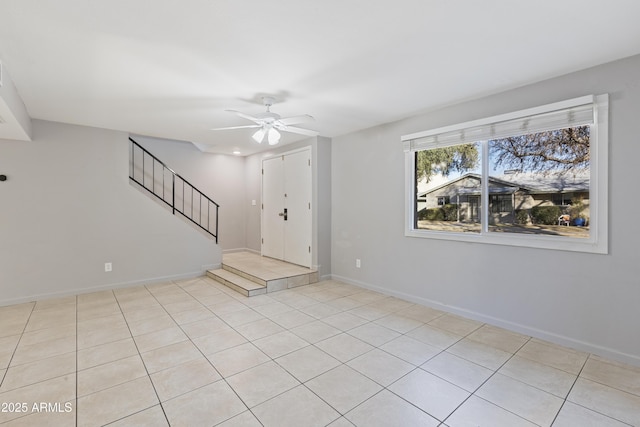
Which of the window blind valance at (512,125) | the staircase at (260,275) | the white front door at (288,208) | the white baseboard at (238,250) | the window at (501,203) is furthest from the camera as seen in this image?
the white baseboard at (238,250)

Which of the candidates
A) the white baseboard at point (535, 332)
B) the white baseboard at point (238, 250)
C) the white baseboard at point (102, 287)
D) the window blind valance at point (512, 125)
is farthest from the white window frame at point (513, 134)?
the white baseboard at point (238, 250)

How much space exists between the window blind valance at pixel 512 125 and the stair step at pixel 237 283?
2.85 metres

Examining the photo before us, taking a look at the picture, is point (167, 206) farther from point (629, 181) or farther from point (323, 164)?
point (629, 181)

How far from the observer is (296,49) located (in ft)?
7.14

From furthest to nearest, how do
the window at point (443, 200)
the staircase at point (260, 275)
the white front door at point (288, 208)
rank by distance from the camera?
the white front door at point (288, 208), the staircase at point (260, 275), the window at point (443, 200)

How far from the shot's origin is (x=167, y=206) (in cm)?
567

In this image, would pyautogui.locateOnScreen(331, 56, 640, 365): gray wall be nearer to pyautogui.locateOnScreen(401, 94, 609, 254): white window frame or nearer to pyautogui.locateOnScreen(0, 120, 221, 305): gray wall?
pyautogui.locateOnScreen(401, 94, 609, 254): white window frame

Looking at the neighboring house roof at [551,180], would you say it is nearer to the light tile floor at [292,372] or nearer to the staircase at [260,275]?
the light tile floor at [292,372]

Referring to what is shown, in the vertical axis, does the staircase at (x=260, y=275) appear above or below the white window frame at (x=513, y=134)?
below

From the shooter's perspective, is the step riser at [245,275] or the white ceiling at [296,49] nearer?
the white ceiling at [296,49]

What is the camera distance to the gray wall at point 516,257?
2352 millimetres

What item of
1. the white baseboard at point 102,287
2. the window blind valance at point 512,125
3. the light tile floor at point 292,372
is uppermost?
the window blind valance at point 512,125

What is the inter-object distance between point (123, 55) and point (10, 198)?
304 centimetres

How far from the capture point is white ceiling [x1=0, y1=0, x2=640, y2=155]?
5.78 ft
